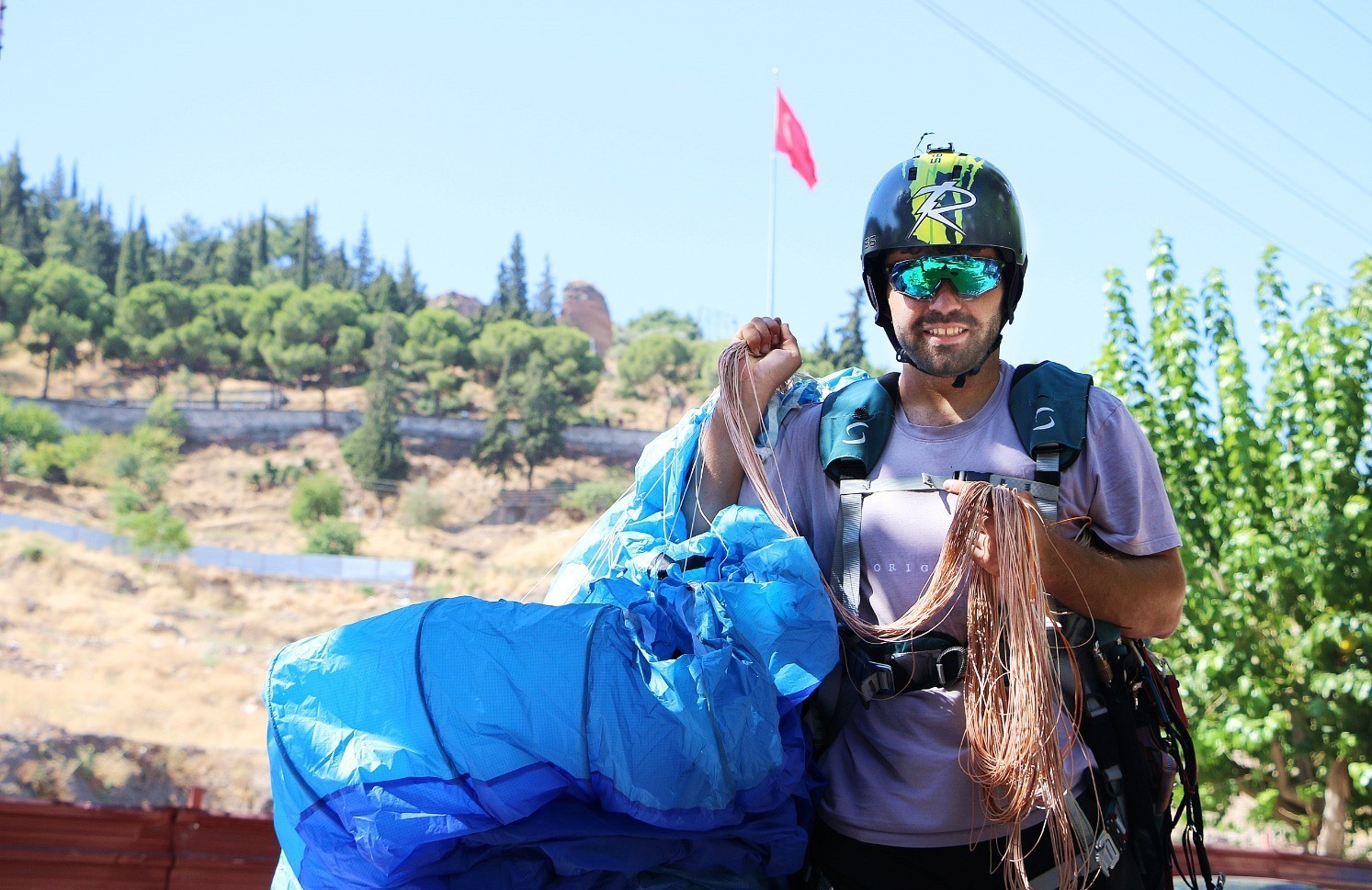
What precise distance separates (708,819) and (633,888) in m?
0.18

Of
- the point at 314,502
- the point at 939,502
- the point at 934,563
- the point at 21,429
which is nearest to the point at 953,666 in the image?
the point at 934,563

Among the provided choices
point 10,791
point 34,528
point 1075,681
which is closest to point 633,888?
point 1075,681

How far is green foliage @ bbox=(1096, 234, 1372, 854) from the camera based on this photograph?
8.53 m

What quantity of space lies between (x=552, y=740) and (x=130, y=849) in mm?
2720

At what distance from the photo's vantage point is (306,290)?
216 ft

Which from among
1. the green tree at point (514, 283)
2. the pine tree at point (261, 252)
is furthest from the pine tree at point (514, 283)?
the pine tree at point (261, 252)

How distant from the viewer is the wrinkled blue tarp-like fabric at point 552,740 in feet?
5.56

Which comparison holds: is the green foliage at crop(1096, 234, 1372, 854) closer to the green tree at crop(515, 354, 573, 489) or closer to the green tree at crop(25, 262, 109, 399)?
the green tree at crop(515, 354, 573, 489)

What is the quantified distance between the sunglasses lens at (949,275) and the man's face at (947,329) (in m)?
0.01

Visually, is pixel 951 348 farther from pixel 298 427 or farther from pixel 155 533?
pixel 298 427

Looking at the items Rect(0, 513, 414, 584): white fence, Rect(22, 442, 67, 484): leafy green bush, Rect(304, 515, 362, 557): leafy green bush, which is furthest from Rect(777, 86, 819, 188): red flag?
Rect(22, 442, 67, 484): leafy green bush

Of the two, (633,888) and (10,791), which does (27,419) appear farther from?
(633,888)

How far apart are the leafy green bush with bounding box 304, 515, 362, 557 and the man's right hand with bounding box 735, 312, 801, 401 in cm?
4647

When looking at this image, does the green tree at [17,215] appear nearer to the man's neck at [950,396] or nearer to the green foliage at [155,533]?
the green foliage at [155,533]
